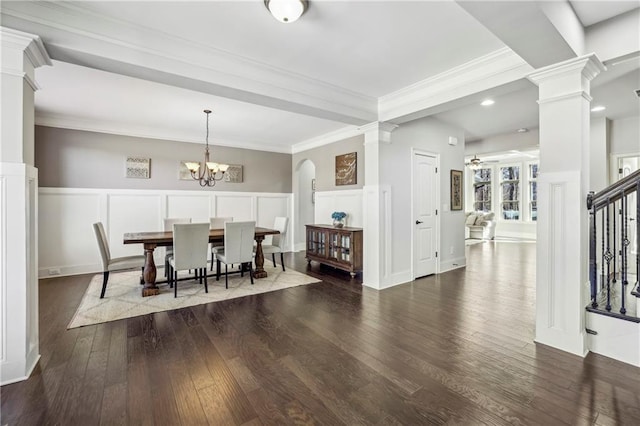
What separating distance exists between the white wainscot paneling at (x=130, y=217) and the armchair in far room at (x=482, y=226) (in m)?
9.00

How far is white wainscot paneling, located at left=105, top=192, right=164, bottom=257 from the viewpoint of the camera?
512cm

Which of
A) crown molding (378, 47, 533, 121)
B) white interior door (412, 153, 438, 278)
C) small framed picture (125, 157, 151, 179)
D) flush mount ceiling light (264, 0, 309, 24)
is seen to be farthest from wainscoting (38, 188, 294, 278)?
flush mount ceiling light (264, 0, 309, 24)

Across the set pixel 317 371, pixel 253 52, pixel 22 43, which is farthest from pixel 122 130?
pixel 317 371

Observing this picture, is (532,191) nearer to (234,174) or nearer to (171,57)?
(234,174)

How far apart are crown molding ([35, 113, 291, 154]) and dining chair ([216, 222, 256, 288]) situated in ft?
9.08

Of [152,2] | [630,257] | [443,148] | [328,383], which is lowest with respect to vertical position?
[328,383]

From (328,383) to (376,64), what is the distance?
9.14 feet

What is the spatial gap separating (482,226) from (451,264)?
5180 mm

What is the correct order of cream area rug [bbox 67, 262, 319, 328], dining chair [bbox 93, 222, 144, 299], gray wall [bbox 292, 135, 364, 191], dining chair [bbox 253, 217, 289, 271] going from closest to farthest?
cream area rug [bbox 67, 262, 319, 328]
dining chair [bbox 93, 222, 144, 299]
dining chair [bbox 253, 217, 289, 271]
gray wall [bbox 292, 135, 364, 191]

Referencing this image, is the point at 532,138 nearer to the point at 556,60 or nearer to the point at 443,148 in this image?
the point at 443,148

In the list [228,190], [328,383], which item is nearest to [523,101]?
[328,383]

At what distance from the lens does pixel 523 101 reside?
4.03 meters

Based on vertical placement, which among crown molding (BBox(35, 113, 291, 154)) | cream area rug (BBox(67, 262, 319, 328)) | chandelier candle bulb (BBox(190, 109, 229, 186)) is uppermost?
crown molding (BBox(35, 113, 291, 154))

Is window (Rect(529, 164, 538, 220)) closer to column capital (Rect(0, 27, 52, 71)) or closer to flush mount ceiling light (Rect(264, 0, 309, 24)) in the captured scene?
flush mount ceiling light (Rect(264, 0, 309, 24))
